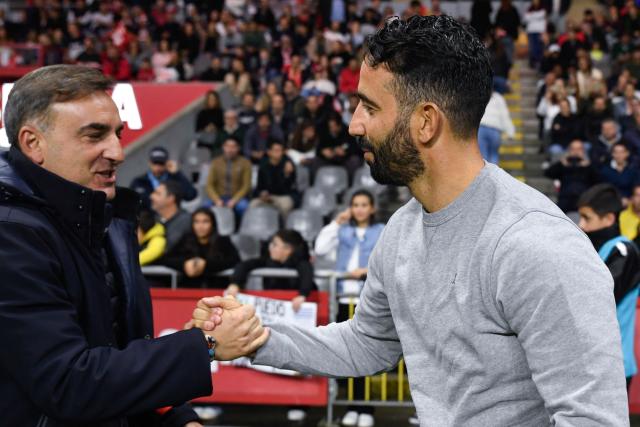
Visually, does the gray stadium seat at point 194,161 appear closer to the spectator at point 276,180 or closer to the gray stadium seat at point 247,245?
the spectator at point 276,180

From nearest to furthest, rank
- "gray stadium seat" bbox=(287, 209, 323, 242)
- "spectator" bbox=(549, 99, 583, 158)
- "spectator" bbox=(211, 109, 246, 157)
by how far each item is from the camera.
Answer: "gray stadium seat" bbox=(287, 209, 323, 242) → "spectator" bbox=(549, 99, 583, 158) → "spectator" bbox=(211, 109, 246, 157)

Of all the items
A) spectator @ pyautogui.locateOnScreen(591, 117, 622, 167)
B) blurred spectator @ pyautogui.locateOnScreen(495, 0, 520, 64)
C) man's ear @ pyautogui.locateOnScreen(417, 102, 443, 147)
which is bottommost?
spectator @ pyautogui.locateOnScreen(591, 117, 622, 167)

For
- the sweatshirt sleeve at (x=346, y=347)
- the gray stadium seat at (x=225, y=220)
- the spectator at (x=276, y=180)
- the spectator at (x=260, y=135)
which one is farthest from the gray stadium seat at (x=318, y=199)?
the sweatshirt sleeve at (x=346, y=347)

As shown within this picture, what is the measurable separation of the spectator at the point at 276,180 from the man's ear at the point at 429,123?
30.7 ft

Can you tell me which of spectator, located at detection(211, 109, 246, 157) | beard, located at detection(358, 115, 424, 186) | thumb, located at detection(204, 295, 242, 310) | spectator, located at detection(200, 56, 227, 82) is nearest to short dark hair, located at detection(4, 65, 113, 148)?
thumb, located at detection(204, 295, 242, 310)

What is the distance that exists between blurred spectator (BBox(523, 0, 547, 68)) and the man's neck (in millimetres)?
16478

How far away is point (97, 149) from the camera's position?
257 centimetres

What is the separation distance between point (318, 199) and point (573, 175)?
3248 mm

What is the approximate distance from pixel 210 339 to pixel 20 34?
1993 cm

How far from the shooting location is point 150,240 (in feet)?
28.4

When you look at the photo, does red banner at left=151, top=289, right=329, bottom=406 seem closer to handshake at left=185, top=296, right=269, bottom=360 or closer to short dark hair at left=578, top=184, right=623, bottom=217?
short dark hair at left=578, top=184, right=623, bottom=217

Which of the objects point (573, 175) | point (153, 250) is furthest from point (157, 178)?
point (573, 175)

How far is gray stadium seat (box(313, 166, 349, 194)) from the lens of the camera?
40.1 ft

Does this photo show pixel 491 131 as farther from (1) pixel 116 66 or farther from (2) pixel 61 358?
(2) pixel 61 358
